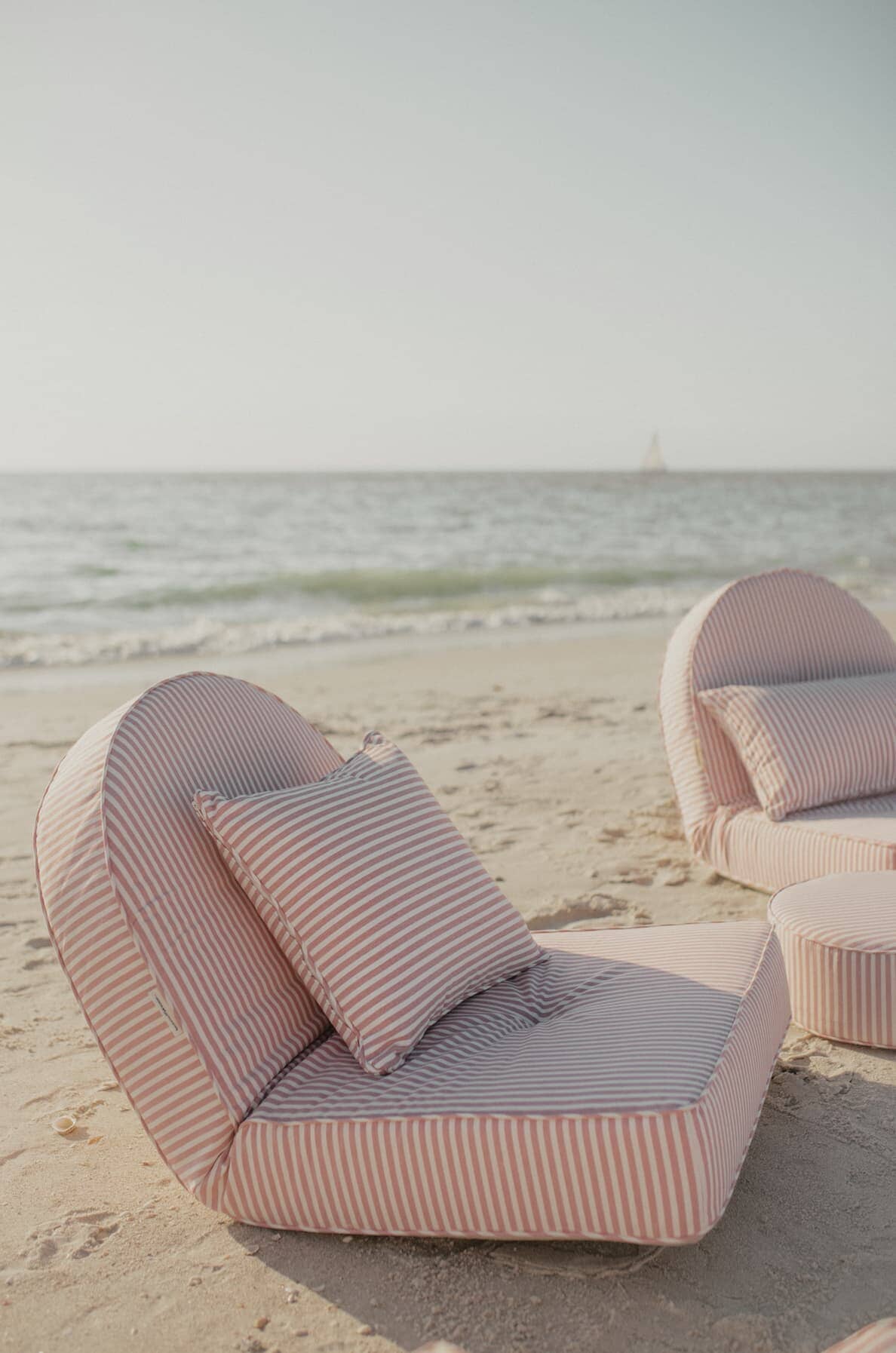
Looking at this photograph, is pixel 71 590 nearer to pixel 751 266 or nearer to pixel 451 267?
pixel 451 267

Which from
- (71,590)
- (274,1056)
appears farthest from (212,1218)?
(71,590)

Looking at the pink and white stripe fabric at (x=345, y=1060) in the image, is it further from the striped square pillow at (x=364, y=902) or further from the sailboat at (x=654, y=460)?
the sailboat at (x=654, y=460)

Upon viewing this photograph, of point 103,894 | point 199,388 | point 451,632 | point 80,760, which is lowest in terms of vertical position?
point 451,632

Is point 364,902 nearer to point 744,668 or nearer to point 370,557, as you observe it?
point 744,668

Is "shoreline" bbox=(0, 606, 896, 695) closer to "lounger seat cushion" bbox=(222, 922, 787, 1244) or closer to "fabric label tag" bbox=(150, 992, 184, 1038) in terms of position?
"lounger seat cushion" bbox=(222, 922, 787, 1244)

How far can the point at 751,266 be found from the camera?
12766 mm

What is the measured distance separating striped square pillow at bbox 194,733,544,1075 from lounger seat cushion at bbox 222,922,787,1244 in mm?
78

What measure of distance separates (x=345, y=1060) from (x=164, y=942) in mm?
383

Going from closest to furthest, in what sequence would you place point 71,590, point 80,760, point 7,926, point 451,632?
1. point 80,760
2. point 7,926
3. point 451,632
4. point 71,590

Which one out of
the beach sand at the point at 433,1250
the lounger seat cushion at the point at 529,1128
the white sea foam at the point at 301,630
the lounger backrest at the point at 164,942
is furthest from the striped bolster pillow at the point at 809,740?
the white sea foam at the point at 301,630

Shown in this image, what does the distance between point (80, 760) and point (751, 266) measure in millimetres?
12542

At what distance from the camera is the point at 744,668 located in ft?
11.9

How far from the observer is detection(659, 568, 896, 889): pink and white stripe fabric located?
335 centimetres

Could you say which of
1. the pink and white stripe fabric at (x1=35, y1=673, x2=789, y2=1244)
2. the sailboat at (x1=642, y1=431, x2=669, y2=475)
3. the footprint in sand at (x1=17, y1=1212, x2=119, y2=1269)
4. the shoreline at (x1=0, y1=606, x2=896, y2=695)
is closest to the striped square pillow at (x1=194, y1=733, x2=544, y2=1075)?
the pink and white stripe fabric at (x1=35, y1=673, x2=789, y2=1244)
